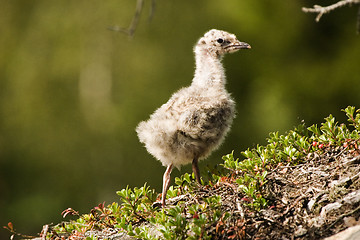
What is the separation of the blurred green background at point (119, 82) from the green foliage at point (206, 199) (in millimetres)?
5421

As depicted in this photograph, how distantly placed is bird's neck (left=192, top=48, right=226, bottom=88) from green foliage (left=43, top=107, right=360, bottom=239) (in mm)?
945

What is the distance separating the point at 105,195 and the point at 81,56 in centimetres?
311

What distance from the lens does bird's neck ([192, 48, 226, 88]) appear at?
4781 mm

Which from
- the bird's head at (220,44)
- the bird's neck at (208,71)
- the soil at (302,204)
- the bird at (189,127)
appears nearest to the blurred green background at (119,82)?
the bird's head at (220,44)

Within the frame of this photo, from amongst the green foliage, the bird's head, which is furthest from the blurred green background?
the green foliage

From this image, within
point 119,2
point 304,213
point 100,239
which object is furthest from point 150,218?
point 119,2

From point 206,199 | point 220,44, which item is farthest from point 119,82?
point 206,199

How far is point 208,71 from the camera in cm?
490

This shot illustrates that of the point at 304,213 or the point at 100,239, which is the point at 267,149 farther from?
the point at 100,239

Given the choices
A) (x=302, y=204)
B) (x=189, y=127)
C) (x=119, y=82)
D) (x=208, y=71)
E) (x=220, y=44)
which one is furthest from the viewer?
(x=119, y=82)

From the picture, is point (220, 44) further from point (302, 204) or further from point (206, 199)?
point (302, 204)

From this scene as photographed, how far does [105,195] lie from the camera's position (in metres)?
10.4

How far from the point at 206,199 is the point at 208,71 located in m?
1.89

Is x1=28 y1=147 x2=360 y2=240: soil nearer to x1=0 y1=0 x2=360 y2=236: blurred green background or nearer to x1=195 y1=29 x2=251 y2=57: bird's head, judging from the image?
x1=195 y1=29 x2=251 y2=57: bird's head
